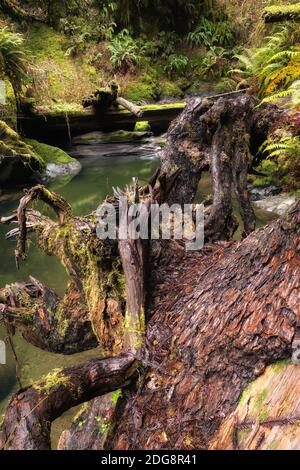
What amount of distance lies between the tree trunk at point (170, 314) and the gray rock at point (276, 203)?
3249 mm

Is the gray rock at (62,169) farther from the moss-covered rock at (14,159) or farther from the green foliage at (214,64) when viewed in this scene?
the green foliage at (214,64)

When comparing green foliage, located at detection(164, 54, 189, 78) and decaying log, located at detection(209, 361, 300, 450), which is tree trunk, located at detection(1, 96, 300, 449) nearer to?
decaying log, located at detection(209, 361, 300, 450)

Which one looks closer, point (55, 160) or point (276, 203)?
point (276, 203)

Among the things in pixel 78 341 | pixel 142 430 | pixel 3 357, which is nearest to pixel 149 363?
pixel 142 430

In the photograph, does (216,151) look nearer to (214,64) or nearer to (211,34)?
(214,64)

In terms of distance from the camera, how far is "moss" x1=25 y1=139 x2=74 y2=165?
1117 centimetres

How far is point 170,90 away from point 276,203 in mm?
9550

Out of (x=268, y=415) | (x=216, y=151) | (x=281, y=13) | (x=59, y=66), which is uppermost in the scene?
(x=59, y=66)

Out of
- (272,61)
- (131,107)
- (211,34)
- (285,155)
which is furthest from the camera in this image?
(211,34)

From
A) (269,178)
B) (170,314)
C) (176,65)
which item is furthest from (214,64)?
(170,314)

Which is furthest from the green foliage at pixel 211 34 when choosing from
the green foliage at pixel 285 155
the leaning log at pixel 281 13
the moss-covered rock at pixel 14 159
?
the green foliage at pixel 285 155

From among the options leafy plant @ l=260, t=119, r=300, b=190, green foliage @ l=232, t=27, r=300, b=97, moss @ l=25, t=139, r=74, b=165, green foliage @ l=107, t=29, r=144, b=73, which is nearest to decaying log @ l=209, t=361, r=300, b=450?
leafy plant @ l=260, t=119, r=300, b=190

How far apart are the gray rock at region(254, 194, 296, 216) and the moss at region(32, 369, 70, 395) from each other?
5700 mm

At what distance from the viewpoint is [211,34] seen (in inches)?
622
